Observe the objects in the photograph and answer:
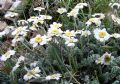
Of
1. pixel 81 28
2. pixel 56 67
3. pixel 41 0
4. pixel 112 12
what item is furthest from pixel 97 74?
pixel 41 0

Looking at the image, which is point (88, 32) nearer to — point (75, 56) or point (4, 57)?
point (75, 56)

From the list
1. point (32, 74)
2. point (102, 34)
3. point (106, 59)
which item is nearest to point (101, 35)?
point (102, 34)

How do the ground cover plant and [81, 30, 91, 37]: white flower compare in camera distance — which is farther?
[81, 30, 91, 37]: white flower

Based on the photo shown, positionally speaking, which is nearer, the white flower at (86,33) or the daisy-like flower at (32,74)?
the daisy-like flower at (32,74)

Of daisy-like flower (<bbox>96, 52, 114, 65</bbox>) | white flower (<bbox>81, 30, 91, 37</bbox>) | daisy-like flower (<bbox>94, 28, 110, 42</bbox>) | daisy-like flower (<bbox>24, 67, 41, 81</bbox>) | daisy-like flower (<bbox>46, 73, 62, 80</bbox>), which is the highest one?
daisy-like flower (<bbox>94, 28, 110, 42</bbox>)

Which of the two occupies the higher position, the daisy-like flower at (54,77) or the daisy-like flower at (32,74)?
the daisy-like flower at (32,74)

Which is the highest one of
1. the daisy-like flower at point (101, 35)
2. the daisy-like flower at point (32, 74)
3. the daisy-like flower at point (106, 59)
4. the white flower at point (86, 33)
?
the daisy-like flower at point (101, 35)

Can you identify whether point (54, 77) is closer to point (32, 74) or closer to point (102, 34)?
point (32, 74)

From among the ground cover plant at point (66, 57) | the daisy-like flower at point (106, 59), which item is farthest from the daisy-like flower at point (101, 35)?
the daisy-like flower at point (106, 59)

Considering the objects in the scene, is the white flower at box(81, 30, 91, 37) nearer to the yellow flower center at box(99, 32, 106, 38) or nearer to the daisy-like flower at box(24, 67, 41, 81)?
the yellow flower center at box(99, 32, 106, 38)

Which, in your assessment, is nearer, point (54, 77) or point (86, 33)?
point (54, 77)

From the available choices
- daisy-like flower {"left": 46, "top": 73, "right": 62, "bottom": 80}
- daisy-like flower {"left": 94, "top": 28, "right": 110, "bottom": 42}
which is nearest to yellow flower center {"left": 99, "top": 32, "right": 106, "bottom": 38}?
daisy-like flower {"left": 94, "top": 28, "right": 110, "bottom": 42}

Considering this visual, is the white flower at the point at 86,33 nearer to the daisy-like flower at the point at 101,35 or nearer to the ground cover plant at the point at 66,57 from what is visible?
the ground cover plant at the point at 66,57
